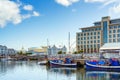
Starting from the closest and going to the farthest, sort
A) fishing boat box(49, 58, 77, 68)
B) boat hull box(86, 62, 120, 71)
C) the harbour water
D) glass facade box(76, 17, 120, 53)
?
1. the harbour water
2. boat hull box(86, 62, 120, 71)
3. fishing boat box(49, 58, 77, 68)
4. glass facade box(76, 17, 120, 53)

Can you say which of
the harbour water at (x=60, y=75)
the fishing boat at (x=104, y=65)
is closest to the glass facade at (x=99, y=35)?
the fishing boat at (x=104, y=65)

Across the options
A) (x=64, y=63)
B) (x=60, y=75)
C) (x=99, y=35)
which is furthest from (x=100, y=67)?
(x=99, y=35)

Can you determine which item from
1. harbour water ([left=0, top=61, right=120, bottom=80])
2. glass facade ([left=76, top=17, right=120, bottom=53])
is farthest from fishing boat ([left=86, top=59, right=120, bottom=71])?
glass facade ([left=76, top=17, right=120, bottom=53])

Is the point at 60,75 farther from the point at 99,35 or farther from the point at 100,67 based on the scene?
the point at 99,35

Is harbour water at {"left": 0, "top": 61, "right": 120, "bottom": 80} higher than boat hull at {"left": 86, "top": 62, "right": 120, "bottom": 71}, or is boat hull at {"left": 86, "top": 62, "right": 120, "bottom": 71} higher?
boat hull at {"left": 86, "top": 62, "right": 120, "bottom": 71}

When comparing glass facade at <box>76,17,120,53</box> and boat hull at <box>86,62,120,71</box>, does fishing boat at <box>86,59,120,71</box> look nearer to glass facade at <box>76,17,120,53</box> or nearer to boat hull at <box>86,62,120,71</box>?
boat hull at <box>86,62,120,71</box>

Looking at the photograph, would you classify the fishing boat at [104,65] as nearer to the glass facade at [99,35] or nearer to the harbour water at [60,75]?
the harbour water at [60,75]

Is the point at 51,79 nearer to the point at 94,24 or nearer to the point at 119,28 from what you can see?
the point at 119,28

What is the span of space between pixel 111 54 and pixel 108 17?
61.9 metres

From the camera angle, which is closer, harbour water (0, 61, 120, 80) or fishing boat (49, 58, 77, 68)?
harbour water (0, 61, 120, 80)

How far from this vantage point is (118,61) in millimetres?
59562

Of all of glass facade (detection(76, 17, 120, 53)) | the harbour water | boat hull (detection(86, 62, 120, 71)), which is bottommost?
the harbour water

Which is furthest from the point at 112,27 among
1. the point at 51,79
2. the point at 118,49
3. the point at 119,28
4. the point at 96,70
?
the point at 51,79

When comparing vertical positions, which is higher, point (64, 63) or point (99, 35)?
point (99, 35)
